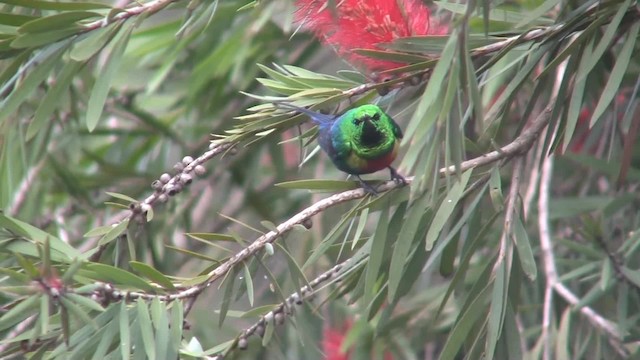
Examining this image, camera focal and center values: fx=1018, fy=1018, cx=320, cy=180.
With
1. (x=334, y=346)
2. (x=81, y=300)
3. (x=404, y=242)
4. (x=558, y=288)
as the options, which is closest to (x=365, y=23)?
(x=404, y=242)

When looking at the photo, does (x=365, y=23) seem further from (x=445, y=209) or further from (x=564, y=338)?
(x=564, y=338)

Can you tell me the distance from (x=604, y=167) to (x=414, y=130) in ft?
3.16

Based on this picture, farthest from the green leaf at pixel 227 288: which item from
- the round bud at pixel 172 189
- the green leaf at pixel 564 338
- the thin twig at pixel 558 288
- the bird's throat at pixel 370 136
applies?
the green leaf at pixel 564 338

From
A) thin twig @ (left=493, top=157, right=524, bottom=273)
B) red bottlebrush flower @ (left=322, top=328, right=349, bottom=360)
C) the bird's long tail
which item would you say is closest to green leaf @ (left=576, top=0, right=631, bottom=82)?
thin twig @ (left=493, top=157, right=524, bottom=273)

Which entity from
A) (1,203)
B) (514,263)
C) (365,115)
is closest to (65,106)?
(1,203)

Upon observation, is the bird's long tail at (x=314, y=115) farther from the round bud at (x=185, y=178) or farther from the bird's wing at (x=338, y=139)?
the round bud at (x=185, y=178)

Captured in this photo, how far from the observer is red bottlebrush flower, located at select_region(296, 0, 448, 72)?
126 cm

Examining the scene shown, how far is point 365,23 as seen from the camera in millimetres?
1258

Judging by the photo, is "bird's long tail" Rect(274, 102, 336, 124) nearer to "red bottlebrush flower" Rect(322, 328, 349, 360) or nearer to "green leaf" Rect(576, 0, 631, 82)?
"green leaf" Rect(576, 0, 631, 82)

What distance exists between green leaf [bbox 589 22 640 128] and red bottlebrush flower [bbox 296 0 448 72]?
0.24 m

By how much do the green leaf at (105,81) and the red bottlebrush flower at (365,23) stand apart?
232 millimetres

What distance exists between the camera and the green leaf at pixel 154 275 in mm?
1161

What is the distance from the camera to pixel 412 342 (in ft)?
7.38

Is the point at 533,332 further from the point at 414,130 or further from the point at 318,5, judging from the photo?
the point at 414,130
